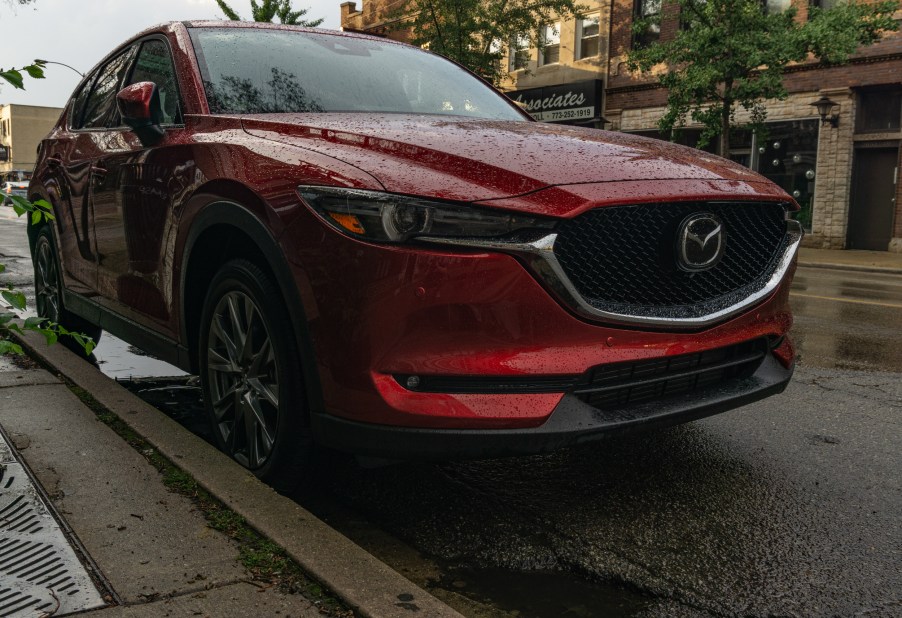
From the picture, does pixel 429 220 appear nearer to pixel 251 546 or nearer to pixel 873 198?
pixel 251 546

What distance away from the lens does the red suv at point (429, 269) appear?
2.48 m

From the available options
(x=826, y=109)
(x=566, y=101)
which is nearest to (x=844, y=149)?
(x=826, y=109)

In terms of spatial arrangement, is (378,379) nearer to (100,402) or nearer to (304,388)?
(304,388)

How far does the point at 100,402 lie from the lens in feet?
12.4

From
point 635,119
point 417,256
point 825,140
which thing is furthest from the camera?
point 635,119

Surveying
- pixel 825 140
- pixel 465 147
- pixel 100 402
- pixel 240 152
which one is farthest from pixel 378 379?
pixel 825 140

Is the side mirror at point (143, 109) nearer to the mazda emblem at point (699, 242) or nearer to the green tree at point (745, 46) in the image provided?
the mazda emblem at point (699, 242)

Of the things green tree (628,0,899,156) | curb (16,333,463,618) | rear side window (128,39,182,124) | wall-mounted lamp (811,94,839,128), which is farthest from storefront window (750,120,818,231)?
curb (16,333,463,618)

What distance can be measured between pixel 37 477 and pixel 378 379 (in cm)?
128

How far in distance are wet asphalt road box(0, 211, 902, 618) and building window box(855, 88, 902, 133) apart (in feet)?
57.5

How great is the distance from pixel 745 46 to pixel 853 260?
183 inches

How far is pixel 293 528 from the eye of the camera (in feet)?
8.18

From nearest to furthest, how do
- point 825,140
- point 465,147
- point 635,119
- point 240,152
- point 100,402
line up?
1. point 465,147
2. point 240,152
3. point 100,402
4. point 825,140
5. point 635,119

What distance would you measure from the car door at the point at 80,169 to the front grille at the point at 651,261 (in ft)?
9.59
